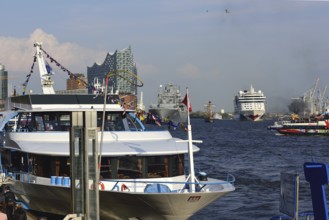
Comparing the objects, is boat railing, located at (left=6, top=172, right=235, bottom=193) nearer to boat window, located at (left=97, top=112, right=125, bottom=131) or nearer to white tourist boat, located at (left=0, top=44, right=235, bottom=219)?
white tourist boat, located at (left=0, top=44, right=235, bottom=219)

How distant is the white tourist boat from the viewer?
17719 millimetres

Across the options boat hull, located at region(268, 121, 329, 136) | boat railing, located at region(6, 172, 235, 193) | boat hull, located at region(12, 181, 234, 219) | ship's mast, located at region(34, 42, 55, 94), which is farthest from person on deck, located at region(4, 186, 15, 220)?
boat hull, located at region(268, 121, 329, 136)

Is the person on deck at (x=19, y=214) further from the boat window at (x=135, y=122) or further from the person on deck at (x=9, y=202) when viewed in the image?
the boat window at (x=135, y=122)

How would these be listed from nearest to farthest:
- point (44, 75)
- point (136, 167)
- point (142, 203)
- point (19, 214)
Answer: point (142, 203) < point (19, 214) < point (136, 167) < point (44, 75)

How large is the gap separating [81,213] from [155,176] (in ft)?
17.4

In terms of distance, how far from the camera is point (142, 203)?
17578 mm

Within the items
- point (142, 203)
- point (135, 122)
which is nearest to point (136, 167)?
point (142, 203)

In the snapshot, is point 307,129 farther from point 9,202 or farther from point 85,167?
point 85,167

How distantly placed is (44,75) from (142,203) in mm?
11553

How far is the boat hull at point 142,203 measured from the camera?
56.7 feet

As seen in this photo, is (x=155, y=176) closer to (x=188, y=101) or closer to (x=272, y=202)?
(x=188, y=101)

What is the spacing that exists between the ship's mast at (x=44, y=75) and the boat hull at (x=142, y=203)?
27.5 feet

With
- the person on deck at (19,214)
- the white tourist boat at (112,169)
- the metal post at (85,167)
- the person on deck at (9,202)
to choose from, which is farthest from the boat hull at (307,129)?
the metal post at (85,167)

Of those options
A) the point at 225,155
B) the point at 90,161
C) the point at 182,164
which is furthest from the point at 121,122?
the point at 225,155
